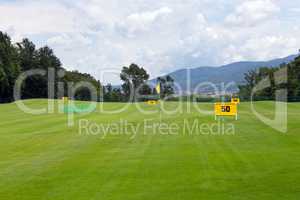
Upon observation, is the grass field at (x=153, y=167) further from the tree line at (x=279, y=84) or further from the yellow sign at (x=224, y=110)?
the tree line at (x=279, y=84)

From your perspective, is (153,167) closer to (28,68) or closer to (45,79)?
(45,79)

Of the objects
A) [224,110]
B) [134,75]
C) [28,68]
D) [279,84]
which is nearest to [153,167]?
[224,110]

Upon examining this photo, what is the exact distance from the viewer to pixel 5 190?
11047mm

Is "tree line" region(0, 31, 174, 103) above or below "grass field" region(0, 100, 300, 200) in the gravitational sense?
above

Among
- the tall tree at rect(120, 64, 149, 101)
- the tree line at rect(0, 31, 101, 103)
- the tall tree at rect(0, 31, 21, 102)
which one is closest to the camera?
the tall tree at rect(0, 31, 21, 102)

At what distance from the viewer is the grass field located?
10539 millimetres

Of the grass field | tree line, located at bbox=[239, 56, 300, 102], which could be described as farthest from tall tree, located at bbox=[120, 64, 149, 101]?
the grass field

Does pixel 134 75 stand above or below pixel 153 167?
above

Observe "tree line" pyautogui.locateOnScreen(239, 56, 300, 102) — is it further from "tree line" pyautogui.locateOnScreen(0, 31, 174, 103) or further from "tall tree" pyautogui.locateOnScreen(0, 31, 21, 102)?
"tall tree" pyautogui.locateOnScreen(0, 31, 21, 102)

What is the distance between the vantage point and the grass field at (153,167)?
1054 centimetres

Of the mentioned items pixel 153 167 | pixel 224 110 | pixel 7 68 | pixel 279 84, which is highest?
pixel 7 68

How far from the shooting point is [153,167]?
44.7 ft

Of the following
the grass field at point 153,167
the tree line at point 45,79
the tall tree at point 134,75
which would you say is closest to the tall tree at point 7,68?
the tree line at point 45,79

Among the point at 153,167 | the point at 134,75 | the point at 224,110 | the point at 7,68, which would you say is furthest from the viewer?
the point at 134,75
